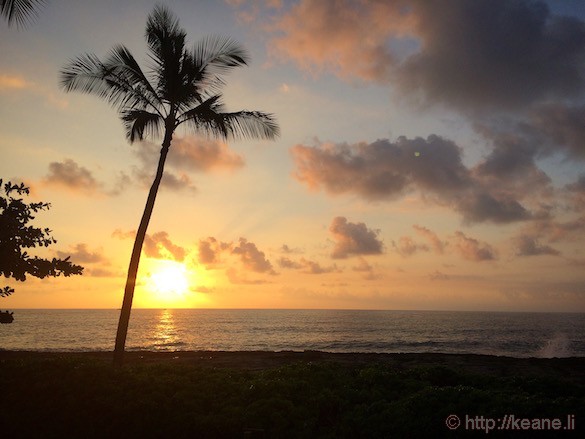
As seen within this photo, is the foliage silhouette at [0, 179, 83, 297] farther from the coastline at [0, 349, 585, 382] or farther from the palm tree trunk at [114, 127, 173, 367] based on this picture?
the coastline at [0, 349, 585, 382]

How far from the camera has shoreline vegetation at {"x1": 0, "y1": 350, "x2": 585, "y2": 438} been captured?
9.68 meters

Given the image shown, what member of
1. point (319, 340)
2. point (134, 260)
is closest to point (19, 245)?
point (134, 260)

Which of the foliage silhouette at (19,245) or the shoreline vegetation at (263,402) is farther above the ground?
the foliage silhouette at (19,245)

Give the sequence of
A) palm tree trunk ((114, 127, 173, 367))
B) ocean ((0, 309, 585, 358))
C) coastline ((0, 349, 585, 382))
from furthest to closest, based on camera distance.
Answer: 1. ocean ((0, 309, 585, 358))
2. coastline ((0, 349, 585, 382))
3. palm tree trunk ((114, 127, 173, 367))

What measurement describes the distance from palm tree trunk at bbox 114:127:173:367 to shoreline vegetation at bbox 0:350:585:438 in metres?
1.17

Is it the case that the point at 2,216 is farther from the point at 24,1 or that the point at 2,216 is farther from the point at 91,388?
the point at 24,1

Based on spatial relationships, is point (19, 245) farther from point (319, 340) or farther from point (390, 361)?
point (319, 340)

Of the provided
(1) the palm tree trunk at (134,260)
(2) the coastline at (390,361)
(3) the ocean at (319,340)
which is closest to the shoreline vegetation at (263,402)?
(1) the palm tree trunk at (134,260)

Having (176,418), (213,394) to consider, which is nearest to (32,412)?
(176,418)

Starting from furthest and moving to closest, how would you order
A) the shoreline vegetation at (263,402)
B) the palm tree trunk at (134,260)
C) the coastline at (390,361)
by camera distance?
1. the coastline at (390,361)
2. the palm tree trunk at (134,260)
3. the shoreline vegetation at (263,402)

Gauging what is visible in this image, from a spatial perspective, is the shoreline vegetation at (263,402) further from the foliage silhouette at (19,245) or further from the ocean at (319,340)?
the ocean at (319,340)

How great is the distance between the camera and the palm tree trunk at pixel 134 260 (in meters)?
14.6

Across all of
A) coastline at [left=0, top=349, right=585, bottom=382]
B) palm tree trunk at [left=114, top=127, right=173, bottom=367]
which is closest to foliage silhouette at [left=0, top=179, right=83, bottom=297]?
palm tree trunk at [left=114, top=127, right=173, bottom=367]

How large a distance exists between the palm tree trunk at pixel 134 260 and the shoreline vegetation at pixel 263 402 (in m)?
1.17
